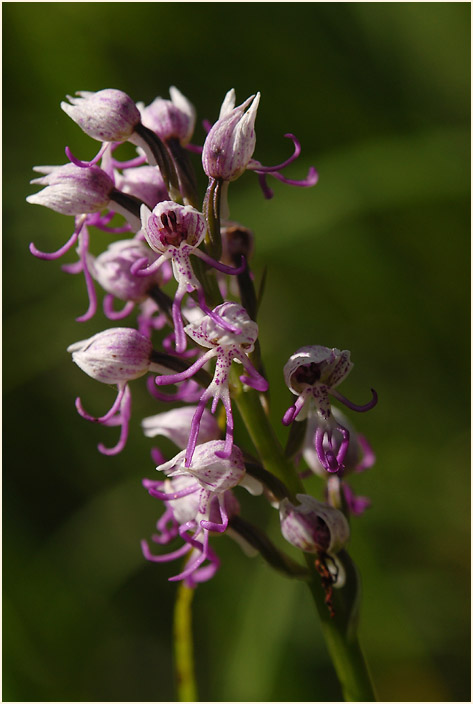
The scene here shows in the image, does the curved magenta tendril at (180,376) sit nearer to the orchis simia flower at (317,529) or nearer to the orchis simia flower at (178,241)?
the orchis simia flower at (178,241)

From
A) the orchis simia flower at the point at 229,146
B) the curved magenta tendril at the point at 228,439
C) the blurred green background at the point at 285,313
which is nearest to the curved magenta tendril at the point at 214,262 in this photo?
the orchis simia flower at the point at 229,146

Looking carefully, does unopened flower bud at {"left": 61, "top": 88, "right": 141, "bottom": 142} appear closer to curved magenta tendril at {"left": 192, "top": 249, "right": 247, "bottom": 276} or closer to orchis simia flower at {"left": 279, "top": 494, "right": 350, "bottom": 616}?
curved magenta tendril at {"left": 192, "top": 249, "right": 247, "bottom": 276}

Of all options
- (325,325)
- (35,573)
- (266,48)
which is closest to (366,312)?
(325,325)

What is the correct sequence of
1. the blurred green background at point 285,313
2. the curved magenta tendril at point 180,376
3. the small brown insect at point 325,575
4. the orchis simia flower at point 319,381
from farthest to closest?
1. the blurred green background at point 285,313
2. the small brown insect at point 325,575
3. the orchis simia flower at point 319,381
4. the curved magenta tendril at point 180,376

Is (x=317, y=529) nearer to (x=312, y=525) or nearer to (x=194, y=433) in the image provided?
(x=312, y=525)

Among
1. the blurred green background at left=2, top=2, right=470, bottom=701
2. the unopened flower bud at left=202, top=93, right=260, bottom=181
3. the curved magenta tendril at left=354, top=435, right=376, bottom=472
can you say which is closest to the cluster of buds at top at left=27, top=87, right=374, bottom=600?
the unopened flower bud at left=202, top=93, right=260, bottom=181

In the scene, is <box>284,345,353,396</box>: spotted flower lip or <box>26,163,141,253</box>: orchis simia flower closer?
<box>284,345,353,396</box>: spotted flower lip

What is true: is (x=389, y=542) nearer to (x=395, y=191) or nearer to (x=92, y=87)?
(x=395, y=191)
